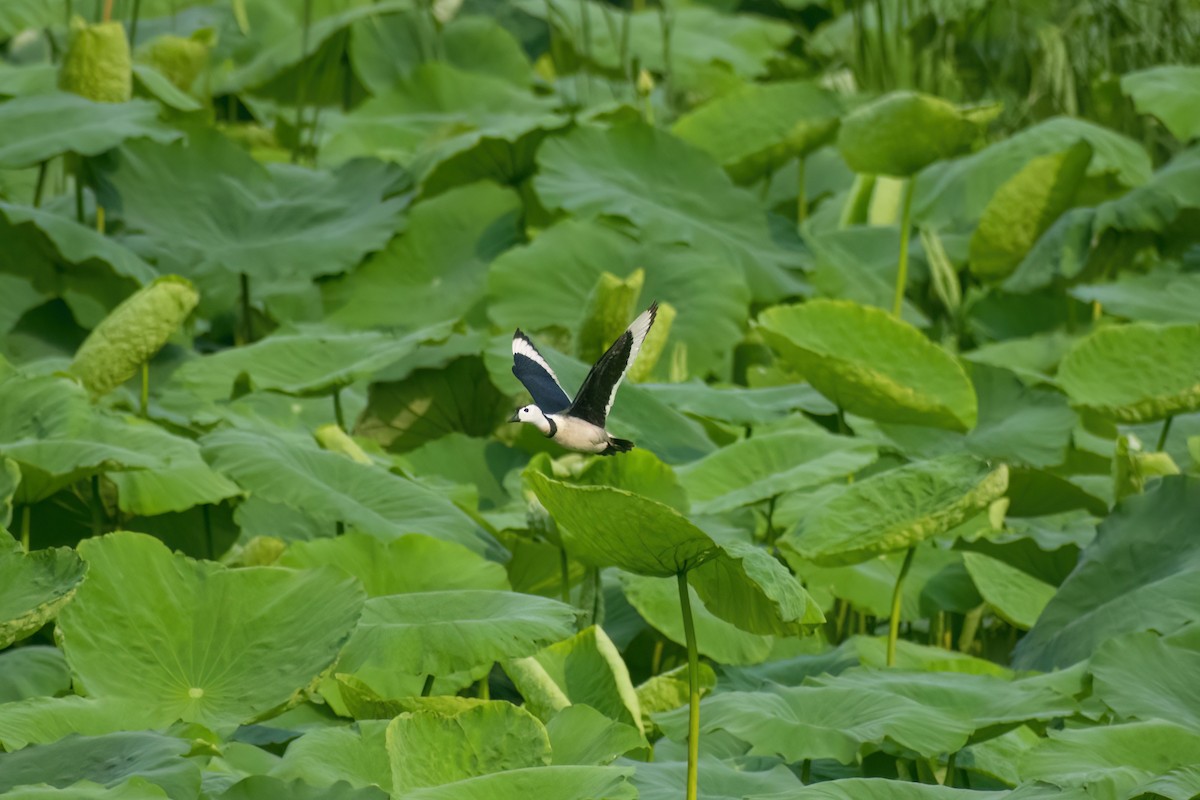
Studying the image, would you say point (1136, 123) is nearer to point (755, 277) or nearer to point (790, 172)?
point (790, 172)

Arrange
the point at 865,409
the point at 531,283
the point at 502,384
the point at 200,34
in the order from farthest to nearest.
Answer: the point at 200,34 < the point at 531,283 < the point at 502,384 < the point at 865,409

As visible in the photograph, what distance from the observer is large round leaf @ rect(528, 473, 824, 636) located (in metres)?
1.19

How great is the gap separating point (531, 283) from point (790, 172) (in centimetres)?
123

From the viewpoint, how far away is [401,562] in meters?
1.72

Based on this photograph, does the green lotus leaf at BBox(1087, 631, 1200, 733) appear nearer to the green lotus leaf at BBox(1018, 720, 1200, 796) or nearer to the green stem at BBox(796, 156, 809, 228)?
the green lotus leaf at BBox(1018, 720, 1200, 796)

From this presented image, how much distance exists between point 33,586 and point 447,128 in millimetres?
2038

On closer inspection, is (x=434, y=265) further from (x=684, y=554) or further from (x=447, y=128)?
(x=684, y=554)

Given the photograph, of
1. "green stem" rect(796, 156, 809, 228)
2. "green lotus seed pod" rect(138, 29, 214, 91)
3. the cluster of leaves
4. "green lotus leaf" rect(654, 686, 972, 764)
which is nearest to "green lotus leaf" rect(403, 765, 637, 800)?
the cluster of leaves

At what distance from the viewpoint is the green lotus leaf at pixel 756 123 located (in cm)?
328

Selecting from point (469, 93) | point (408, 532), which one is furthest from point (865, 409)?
point (469, 93)

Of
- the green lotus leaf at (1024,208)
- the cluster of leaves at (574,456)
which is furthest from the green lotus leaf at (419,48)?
the green lotus leaf at (1024,208)

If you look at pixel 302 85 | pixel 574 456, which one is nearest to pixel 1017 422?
pixel 574 456

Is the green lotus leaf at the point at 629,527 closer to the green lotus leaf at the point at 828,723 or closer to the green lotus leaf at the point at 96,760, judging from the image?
the green lotus leaf at the point at 828,723

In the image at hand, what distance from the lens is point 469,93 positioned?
3832 mm
